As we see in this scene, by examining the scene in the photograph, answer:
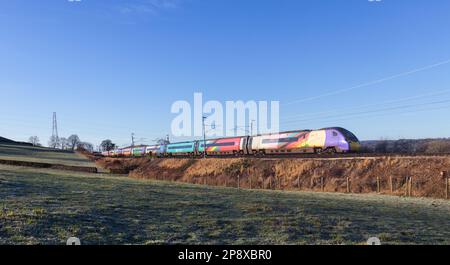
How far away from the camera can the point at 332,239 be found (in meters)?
9.27

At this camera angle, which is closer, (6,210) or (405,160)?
(6,210)

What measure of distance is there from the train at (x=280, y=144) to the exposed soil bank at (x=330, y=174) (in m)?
4.10

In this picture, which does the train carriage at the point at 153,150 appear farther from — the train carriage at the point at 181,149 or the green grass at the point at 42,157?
the green grass at the point at 42,157

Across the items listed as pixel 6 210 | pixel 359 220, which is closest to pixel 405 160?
pixel 359 220

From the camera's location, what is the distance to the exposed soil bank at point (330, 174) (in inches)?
1164

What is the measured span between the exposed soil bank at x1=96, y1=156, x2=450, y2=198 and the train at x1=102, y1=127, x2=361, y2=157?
410 centimetres

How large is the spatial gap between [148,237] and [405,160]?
29648 millimetres

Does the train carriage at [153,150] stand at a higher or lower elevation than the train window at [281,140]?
lower

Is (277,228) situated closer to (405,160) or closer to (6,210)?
(6,210)

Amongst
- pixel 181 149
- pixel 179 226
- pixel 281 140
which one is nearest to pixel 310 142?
pixel 281 140

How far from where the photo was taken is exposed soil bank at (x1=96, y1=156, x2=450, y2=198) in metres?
29.6

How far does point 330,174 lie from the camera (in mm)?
35719

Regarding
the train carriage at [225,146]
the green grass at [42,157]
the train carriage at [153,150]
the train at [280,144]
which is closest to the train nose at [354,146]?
the train at [280,144]
